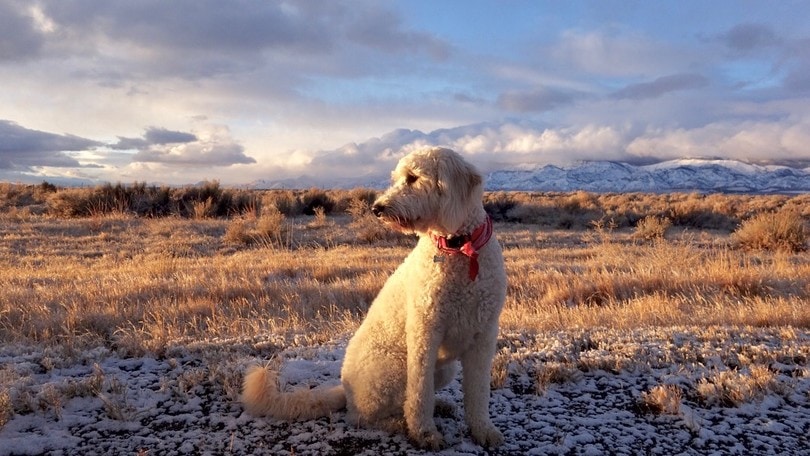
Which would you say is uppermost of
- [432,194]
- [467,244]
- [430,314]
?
[432,194]

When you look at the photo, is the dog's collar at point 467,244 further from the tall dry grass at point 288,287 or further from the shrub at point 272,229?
the shrub at point 272,229

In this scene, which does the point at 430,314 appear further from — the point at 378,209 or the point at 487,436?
the point at 487,436

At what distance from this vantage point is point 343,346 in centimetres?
539

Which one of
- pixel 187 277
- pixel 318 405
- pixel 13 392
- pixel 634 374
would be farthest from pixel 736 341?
pixel 187 277

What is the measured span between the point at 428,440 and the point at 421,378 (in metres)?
0.39

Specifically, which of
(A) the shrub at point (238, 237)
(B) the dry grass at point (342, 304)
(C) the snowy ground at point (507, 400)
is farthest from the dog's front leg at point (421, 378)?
(A) the shrub at point (238, 237)

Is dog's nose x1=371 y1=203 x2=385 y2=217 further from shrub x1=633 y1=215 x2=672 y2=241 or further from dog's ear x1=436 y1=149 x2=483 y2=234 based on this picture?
shrub x1=633 y1=215 x2=672 y2=241

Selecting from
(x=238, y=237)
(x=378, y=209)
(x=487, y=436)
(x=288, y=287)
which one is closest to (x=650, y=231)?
(x=238, y=237)

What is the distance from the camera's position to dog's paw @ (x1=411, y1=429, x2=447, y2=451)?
3.49 meters

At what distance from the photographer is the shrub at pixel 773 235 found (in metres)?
15.2

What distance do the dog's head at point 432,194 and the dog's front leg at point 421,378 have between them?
527 millimetres

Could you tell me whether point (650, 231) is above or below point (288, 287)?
above

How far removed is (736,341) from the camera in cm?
533

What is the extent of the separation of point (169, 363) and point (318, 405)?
1711 mm
